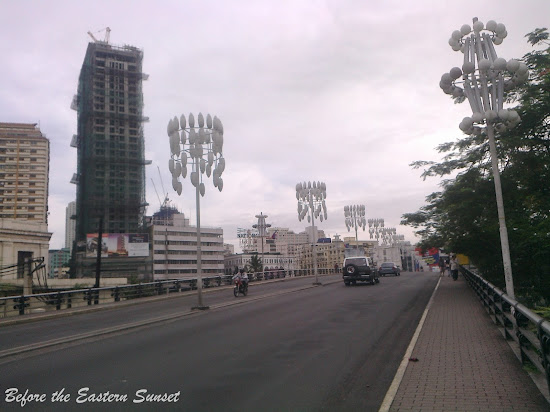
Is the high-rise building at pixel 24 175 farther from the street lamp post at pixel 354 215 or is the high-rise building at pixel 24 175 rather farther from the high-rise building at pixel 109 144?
the street lamp post at pixel 354 215

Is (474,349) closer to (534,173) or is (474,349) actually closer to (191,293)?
(534,173)

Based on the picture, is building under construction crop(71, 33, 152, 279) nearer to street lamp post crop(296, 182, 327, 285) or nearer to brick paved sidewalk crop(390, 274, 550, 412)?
street lamp post crop(296, 182, 327, 285)

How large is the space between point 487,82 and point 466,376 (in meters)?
9.59

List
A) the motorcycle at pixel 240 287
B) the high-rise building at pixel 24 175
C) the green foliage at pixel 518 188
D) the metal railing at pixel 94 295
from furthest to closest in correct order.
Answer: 1. the high-rise building at pixel 24 175
2. the motorcycle at pixel 240 287
3. the metal railing at pixel 94 295
4. the green foliage at pixel 518 188

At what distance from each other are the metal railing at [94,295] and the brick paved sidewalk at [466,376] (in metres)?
18.0

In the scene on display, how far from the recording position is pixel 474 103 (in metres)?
13.1

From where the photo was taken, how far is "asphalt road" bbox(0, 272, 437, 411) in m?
6.41

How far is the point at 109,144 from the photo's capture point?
4537 inches

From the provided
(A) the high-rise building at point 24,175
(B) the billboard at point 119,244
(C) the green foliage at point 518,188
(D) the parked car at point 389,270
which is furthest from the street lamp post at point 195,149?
(A) the high-rise building at point 24,175

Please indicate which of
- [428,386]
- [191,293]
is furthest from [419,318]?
[191,293]

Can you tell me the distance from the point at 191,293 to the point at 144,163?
91.2 metres

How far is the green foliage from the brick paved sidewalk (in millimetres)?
5839

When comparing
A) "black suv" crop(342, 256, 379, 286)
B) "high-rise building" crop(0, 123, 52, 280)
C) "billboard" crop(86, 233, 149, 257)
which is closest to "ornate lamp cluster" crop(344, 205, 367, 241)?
"black suv" crop(342, 256, 379, 286)

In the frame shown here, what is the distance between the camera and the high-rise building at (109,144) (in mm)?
111125
